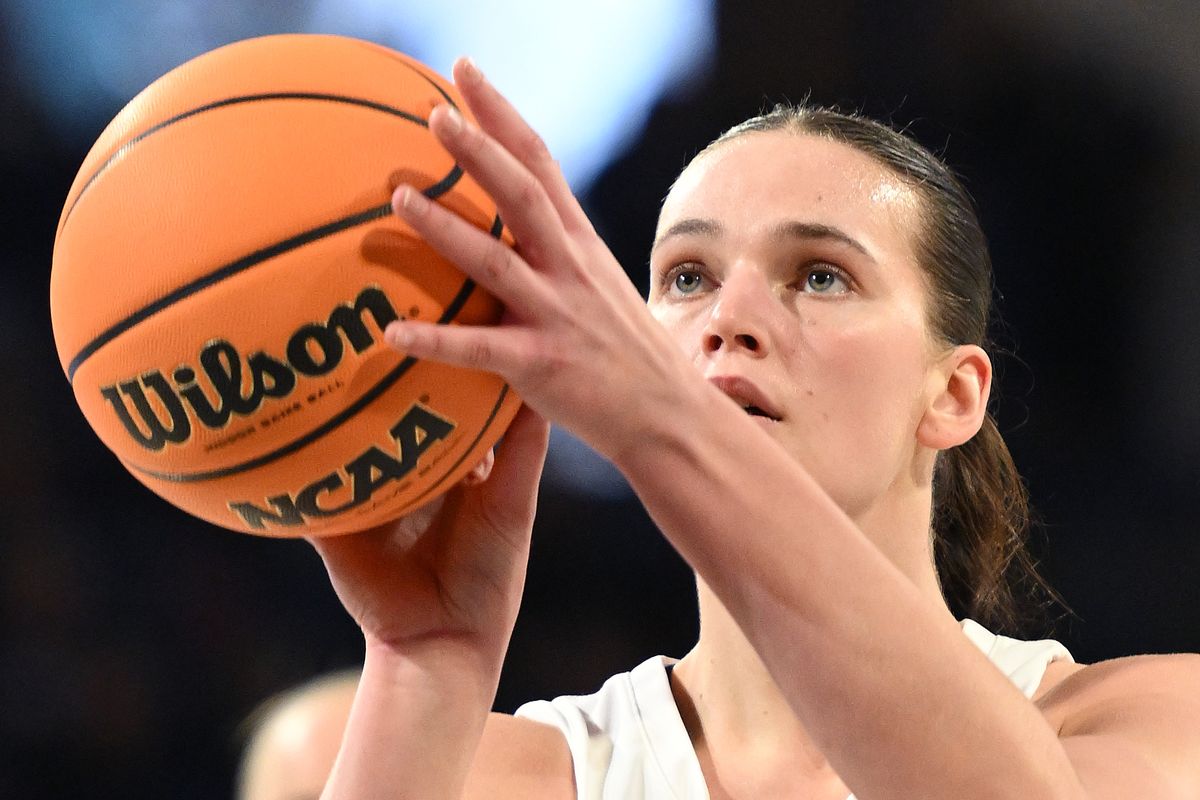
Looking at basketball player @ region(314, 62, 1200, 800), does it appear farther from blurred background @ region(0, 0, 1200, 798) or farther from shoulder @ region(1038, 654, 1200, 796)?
blurred background @ region(0, 0, 1200, 798)

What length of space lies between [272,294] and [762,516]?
1.77ft

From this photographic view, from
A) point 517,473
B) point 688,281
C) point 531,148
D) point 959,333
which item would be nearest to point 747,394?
point 688,281

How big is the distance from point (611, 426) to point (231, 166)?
1.64 feet

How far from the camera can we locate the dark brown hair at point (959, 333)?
2320mm

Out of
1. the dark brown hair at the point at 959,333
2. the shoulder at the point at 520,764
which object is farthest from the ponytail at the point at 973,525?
the shoulder at the point at 520,764

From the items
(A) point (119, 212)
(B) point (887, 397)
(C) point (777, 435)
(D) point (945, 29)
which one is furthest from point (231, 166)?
(D) point (945, 29)

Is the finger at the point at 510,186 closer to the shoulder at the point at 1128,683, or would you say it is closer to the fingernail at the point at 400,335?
the fingernail at the point at 400,335

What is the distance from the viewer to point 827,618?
1.25m

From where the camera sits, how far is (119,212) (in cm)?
137

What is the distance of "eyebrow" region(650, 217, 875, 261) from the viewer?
6.84 ft

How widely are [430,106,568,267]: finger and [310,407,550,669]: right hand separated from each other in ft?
1.82

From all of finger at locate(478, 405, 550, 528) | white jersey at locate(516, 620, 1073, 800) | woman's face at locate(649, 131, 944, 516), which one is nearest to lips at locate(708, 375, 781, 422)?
woman's face at locate(649, 131, 944, 516)

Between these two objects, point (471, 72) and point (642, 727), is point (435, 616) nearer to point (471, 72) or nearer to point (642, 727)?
point (642, 727)

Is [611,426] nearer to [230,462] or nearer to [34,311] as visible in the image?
[230,462]
